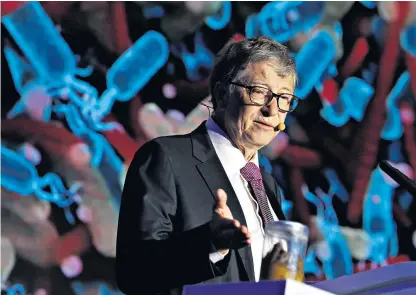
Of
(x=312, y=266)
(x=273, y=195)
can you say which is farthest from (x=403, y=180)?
(x=312, y=266)

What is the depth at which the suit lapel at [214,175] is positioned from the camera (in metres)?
1.79

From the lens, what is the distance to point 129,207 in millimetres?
1785

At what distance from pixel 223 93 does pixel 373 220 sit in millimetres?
1630

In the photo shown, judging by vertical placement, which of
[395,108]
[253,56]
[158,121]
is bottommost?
[395,108]

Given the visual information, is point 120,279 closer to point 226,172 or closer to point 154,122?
point 226,172

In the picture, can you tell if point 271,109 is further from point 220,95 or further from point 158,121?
point 158,121

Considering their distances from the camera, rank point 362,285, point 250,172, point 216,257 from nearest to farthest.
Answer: point 362,285
point 216,257
point 250,172

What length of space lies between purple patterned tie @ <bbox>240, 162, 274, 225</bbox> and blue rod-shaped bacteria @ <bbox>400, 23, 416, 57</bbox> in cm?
179

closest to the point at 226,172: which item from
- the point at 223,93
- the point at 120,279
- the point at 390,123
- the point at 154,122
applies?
the point at 223,93

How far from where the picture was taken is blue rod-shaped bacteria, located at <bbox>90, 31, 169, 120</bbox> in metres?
3.45

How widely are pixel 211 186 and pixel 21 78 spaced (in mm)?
1813

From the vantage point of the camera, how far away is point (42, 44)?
3492 mm

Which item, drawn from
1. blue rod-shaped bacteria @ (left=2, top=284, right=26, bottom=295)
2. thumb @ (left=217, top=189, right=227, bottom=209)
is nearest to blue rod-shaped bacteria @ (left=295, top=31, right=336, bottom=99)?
blue rod-shaped bacteria @ (left=2, top=284, right=26, bottom=295)

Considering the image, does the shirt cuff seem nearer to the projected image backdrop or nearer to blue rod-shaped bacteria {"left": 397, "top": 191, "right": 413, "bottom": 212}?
the projected image backdrop
